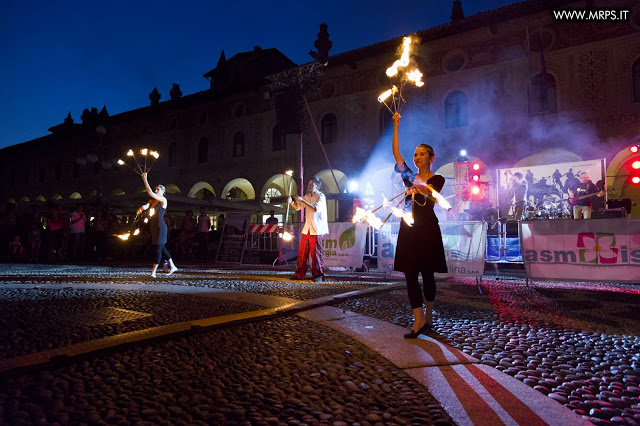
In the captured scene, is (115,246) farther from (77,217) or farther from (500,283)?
(500,283)

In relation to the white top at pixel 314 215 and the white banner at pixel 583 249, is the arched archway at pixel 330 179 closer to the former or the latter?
the white top at pixel 314 215

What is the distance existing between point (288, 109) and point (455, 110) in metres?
8.29

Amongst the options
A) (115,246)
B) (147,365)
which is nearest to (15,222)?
(115,246)

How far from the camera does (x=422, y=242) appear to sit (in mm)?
3734

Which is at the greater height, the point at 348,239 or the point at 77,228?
the point at 77,228

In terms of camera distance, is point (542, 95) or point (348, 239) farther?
point (542, 95)

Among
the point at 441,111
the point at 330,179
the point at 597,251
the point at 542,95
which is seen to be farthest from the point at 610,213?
the point at 330,179

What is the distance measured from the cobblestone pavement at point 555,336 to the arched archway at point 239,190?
2059cm

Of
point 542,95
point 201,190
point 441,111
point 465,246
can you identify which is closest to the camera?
point 465,246

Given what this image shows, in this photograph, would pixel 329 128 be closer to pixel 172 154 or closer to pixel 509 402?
pixel 172 154

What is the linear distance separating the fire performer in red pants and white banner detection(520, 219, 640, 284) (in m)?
3.83

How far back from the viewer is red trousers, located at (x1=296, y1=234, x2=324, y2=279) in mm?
7883

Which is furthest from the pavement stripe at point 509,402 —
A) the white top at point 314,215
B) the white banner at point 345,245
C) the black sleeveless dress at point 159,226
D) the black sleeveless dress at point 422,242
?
the black sleeveless dress at point 159,226

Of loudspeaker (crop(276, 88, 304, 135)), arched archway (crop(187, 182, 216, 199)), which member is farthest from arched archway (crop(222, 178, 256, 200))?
loudspeaker (crop(276, 88, 304, 135))
